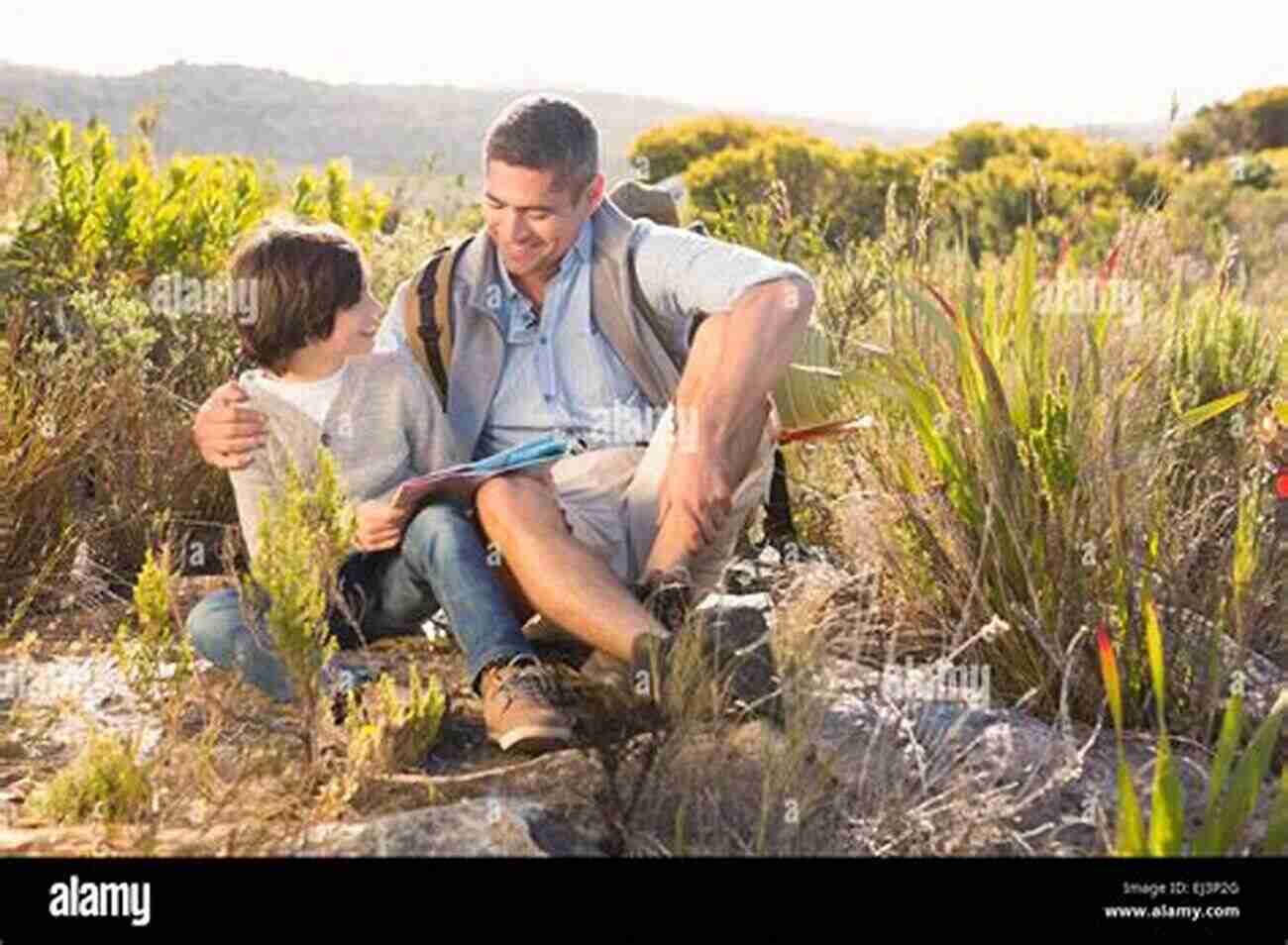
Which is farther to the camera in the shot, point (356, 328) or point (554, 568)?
point (356, 328)

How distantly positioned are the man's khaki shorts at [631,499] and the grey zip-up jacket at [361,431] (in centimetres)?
28

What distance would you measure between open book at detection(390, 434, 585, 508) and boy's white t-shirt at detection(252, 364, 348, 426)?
25cm

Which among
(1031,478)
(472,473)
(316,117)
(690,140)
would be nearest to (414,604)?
(472,473)

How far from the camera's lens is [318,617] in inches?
133

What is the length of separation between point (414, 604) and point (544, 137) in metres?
0.92

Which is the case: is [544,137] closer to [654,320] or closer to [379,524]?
[654,320]

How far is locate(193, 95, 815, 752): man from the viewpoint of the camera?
13.1 ft

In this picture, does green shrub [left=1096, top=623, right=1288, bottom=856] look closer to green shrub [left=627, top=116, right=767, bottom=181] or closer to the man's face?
the man's face

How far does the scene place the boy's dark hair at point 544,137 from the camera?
410 centimetres

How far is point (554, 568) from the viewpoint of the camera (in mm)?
3816

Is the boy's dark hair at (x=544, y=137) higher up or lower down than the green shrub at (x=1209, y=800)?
higher up

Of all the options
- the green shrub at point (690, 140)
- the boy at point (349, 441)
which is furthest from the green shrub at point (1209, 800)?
the green shrub at point (690, 140)

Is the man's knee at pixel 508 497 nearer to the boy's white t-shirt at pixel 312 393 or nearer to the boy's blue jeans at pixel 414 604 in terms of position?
the boy's blue jeans at pixel 414 604
